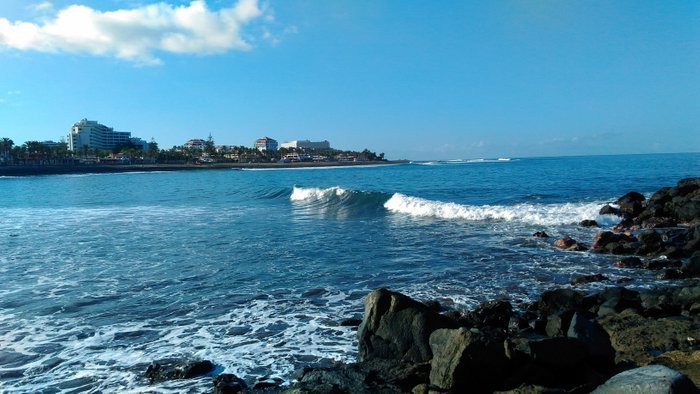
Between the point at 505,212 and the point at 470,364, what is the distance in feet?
66.7

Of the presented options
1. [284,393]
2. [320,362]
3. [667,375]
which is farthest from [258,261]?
[667,375]

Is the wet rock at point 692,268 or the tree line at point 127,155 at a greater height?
the tree line at point 127,155

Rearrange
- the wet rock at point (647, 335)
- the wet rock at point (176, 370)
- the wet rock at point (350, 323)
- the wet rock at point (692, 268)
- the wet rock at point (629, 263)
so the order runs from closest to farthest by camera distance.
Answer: the wet rock at point (647, 335)
the wet rock at point (176, 370)
the wet rock at point (350, 323)
the wet rock at point (692, 268)
the wet rock at point (629, 263)

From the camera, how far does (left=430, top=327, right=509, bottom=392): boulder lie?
5508 mm

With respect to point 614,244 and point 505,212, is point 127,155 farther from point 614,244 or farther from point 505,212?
point 614,244

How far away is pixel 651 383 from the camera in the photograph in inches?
154

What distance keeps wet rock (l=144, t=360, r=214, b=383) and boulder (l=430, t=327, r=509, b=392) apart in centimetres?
335

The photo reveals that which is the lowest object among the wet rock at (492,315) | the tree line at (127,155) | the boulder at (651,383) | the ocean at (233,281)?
the ocean at (233,281)

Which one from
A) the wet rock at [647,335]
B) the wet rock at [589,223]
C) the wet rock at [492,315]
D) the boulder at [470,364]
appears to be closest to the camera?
the boulder at [470,364]

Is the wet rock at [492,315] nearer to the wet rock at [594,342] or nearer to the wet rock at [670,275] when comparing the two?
the wet rock at [594,342]

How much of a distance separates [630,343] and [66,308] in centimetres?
1077

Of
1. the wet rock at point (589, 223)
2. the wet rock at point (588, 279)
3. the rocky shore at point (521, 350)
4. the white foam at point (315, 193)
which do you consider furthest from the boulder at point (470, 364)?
the white foam at point (315, 193)

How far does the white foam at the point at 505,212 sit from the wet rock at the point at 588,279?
10639 millimetres

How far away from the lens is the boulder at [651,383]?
3.82 meters
